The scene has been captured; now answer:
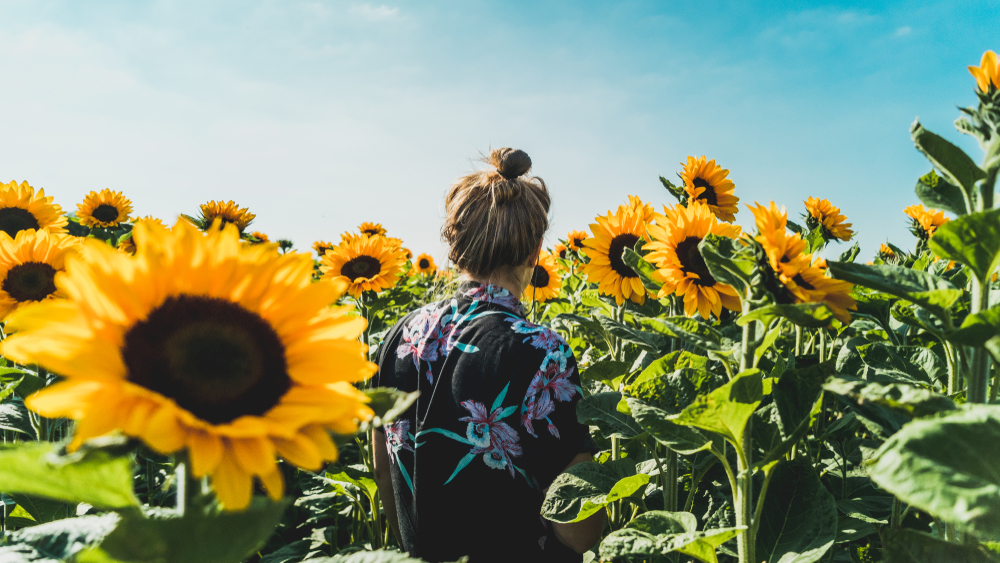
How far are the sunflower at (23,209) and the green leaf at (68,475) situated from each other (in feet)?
13.1

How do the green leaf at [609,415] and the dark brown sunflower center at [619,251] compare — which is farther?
the dark brown sunflower center at [619,251]

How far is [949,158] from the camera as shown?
90cm

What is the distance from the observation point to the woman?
2.28 meters

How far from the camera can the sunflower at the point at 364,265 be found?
4348 mm

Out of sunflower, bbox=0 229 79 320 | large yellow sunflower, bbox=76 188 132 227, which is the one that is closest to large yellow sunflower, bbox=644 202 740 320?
sunflower, bbox=0 229 79 320

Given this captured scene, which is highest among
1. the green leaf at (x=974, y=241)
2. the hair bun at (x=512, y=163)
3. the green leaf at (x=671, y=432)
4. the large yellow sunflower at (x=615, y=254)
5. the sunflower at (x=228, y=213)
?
the sunflower at (x=228, y=213)

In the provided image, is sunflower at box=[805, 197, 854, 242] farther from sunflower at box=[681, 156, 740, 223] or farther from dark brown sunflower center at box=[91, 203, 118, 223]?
dark brown sunflower center at box=[91, 203, 118, 223]

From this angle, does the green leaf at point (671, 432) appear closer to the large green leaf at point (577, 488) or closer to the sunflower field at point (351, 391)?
the sunflower field at point (351, 391)

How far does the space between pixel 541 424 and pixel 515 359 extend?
0.90ft

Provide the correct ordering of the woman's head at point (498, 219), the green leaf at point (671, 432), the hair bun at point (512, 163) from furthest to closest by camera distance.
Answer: the hair bun at point (512, 163) → the woman's head at point (498, 219) → the green leaf at point (671, 432)

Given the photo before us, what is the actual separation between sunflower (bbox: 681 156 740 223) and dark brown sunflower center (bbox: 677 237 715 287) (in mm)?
1526

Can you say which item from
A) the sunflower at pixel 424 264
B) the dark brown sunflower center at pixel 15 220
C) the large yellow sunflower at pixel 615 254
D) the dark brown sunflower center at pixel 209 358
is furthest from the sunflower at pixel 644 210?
the sunflower at pixel 424 264

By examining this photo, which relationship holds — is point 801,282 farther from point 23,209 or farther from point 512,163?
point 23,209

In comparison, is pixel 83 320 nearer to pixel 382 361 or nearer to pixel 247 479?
pixel 247 479
